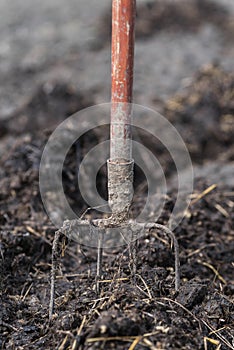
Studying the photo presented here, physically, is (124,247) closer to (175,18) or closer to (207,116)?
(207,116)

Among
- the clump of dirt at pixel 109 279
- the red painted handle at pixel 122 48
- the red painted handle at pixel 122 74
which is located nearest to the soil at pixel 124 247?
the clump of dirt at pixel 109 279

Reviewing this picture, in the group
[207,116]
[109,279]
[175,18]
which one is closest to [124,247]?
[109,279]

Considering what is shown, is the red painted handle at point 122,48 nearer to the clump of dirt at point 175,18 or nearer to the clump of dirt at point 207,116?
the clump of dirt at point 207,116

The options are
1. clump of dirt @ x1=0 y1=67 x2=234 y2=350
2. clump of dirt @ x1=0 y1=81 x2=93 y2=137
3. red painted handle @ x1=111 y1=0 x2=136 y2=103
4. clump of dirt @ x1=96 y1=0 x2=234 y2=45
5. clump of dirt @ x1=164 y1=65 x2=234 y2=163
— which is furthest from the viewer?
clump of dirt @ x1=96 y1=0 x2=234 y2=45

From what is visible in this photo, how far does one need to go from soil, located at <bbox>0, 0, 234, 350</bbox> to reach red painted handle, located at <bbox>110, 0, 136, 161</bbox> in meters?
0.54

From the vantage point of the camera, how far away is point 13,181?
11.7 ft

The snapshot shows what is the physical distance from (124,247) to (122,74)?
1212mm

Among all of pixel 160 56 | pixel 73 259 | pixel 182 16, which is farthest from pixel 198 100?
pixel 182 16

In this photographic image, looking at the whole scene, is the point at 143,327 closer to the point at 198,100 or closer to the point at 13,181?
the point at 13,181

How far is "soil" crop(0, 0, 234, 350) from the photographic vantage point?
76.6 inches

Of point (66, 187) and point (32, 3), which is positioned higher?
point (32, 3)

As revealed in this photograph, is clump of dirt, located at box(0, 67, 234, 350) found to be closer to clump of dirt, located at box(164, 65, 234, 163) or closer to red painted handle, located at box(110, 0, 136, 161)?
red painted handle, located at box(110, 0, 136, 161)

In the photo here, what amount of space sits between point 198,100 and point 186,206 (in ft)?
8.78

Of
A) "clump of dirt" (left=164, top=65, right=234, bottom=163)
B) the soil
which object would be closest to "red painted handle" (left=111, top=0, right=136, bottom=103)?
the soil
